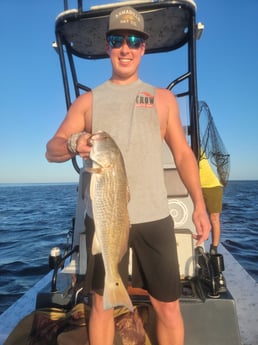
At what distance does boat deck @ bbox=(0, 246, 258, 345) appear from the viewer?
3391 mm

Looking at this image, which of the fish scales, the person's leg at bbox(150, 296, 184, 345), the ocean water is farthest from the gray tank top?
the ocean water

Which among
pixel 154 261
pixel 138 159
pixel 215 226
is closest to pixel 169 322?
pixel 154 261

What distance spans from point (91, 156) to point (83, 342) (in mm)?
1662

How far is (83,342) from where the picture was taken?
8.39 ft

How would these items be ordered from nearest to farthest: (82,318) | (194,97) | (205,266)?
1. (82,318)
2. (205,266)
3. (194,97)

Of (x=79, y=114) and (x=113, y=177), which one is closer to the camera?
(x=113, y=177)

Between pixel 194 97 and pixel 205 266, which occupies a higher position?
pixel 194 97

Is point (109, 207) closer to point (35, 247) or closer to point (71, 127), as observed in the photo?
point (71, 127)

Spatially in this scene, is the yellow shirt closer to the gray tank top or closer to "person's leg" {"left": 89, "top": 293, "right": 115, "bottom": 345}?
the gray tank top

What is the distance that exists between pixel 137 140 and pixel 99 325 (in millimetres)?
1589

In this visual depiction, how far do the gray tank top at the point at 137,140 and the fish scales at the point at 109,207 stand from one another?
35 cm

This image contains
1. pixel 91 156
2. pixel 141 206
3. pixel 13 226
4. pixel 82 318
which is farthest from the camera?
pixel 13 226

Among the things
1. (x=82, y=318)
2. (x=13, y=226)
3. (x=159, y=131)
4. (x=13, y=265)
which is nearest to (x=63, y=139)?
(x=159, y=131)

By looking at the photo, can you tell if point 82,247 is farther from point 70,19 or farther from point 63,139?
point 70,19
